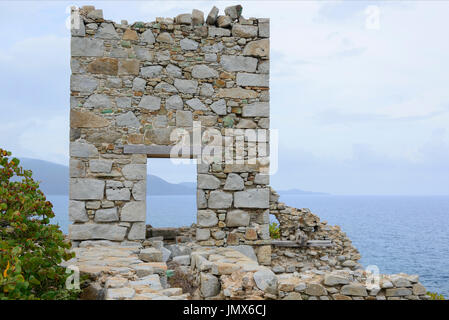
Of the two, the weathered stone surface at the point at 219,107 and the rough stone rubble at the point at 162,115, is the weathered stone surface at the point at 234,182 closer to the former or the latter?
the rough stone rubble at the point at 162,115

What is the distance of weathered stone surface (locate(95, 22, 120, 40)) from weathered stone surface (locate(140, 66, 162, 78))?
0.64m

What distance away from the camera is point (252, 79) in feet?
21.5

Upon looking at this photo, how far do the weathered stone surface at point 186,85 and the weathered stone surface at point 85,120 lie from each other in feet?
4.09

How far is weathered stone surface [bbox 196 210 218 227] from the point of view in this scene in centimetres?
631

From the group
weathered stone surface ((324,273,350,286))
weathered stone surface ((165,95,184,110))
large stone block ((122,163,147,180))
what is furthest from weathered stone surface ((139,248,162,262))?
weathered stone surface ((165,95,184,110))

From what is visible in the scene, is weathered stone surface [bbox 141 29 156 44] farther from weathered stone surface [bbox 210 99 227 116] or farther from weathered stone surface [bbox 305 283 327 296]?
weathered stone surface [bbox 305 283 327 296]

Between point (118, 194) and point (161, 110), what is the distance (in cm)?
145

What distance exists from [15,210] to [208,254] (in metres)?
2.73

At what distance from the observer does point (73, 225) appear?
6074 millimetres

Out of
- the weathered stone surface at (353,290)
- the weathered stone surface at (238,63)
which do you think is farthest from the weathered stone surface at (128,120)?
the weathered stone surface at (353,290)
